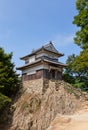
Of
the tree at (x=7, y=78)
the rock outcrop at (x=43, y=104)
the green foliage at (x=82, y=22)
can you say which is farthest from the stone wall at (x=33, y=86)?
the green foliage at (x=82, y=22)

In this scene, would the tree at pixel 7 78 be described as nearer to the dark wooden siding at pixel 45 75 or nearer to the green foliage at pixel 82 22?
the dark wooden siding at pixel 45 75

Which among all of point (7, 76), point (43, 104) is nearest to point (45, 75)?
point (43, 104)

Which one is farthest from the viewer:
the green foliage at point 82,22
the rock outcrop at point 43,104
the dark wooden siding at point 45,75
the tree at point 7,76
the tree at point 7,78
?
the dark wooden siding at point 45,75

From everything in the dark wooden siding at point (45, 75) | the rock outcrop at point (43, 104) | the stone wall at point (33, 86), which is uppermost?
the dark wooden siding at point (45, 75)

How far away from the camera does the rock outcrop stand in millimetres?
27266

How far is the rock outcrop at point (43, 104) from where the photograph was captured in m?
27.3

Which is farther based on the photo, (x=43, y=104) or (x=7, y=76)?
(x=7, y=76)

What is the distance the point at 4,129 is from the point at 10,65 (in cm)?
798

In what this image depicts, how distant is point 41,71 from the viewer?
104 ft

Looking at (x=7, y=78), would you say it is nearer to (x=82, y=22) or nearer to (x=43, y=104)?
(x=43, y=104)

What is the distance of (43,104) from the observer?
28438 millimetres

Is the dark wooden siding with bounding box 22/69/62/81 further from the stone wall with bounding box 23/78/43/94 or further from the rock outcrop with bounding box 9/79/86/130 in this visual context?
the rock outcrop with bounding box 9/79/86/130

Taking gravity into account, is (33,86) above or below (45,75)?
below

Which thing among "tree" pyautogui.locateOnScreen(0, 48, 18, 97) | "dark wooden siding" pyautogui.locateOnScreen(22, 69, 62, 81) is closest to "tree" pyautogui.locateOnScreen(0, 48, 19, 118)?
"tree" pyautogui.locateOnScreen(0, 48, 18, 97)
